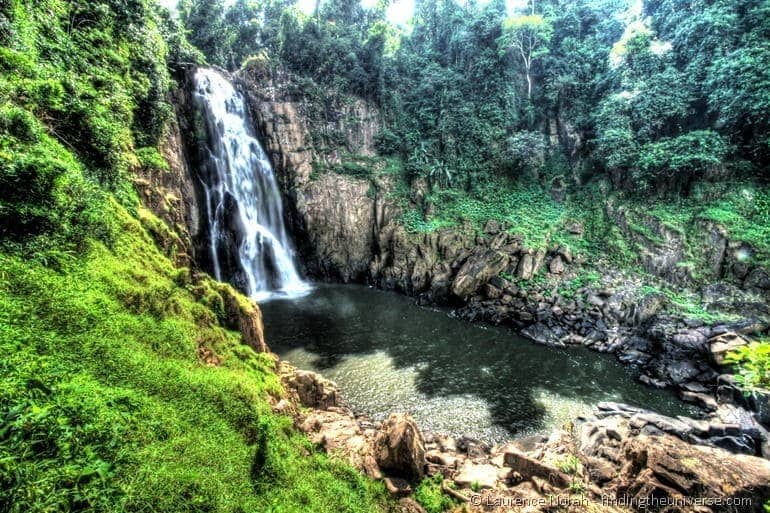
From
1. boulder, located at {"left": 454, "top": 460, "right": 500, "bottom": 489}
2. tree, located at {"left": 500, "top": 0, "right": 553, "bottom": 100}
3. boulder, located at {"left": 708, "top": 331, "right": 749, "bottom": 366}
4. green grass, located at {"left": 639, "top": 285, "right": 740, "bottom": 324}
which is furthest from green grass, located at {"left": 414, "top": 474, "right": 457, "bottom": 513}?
tree, located at {"left": 500, "top": 0, "right": 553, "bottom": 100}

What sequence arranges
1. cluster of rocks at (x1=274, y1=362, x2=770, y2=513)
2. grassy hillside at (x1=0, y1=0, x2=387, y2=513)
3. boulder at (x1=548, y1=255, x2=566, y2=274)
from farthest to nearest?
boulder at (x1=548, y1=255, x2=566, y2=274) → cluster of rocks at (x1=274, y1=362, x2=770, y2=513) → grassy hillside at (x1=0, y1=0, x2=387, y2=513)

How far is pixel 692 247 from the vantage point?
19.1 meters

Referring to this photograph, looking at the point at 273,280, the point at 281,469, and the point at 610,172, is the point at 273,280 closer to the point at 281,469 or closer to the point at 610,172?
the point at 281,469

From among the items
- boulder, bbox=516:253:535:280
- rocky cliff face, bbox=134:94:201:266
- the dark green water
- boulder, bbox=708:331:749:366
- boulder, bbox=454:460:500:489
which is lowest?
the dark green water

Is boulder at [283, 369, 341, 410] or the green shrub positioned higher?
the green shrub

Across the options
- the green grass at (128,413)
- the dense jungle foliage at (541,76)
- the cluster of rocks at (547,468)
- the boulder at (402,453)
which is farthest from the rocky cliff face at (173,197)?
the dense jungle foliage at (541,76)

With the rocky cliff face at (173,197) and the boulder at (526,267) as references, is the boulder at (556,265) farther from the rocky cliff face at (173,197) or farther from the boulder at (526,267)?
the rocky cliff face at (173,197)

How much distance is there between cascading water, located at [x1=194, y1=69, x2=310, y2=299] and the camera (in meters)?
22.2

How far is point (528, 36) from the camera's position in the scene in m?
30.5

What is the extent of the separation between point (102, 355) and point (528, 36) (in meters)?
38.4

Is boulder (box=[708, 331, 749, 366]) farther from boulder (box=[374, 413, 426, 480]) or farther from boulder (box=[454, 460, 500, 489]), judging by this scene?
boulder (box=[374, 413, 426, 480])

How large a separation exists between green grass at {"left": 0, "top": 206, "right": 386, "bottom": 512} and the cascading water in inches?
641

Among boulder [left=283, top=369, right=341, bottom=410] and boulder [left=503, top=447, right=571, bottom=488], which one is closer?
boulder [left=503, top=447, right=571, bottom=488]

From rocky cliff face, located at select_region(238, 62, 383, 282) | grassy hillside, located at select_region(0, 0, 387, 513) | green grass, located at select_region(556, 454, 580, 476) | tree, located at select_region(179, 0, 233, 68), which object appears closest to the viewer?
grassy hillside, located at select_region(0, 0, 387, 513)
